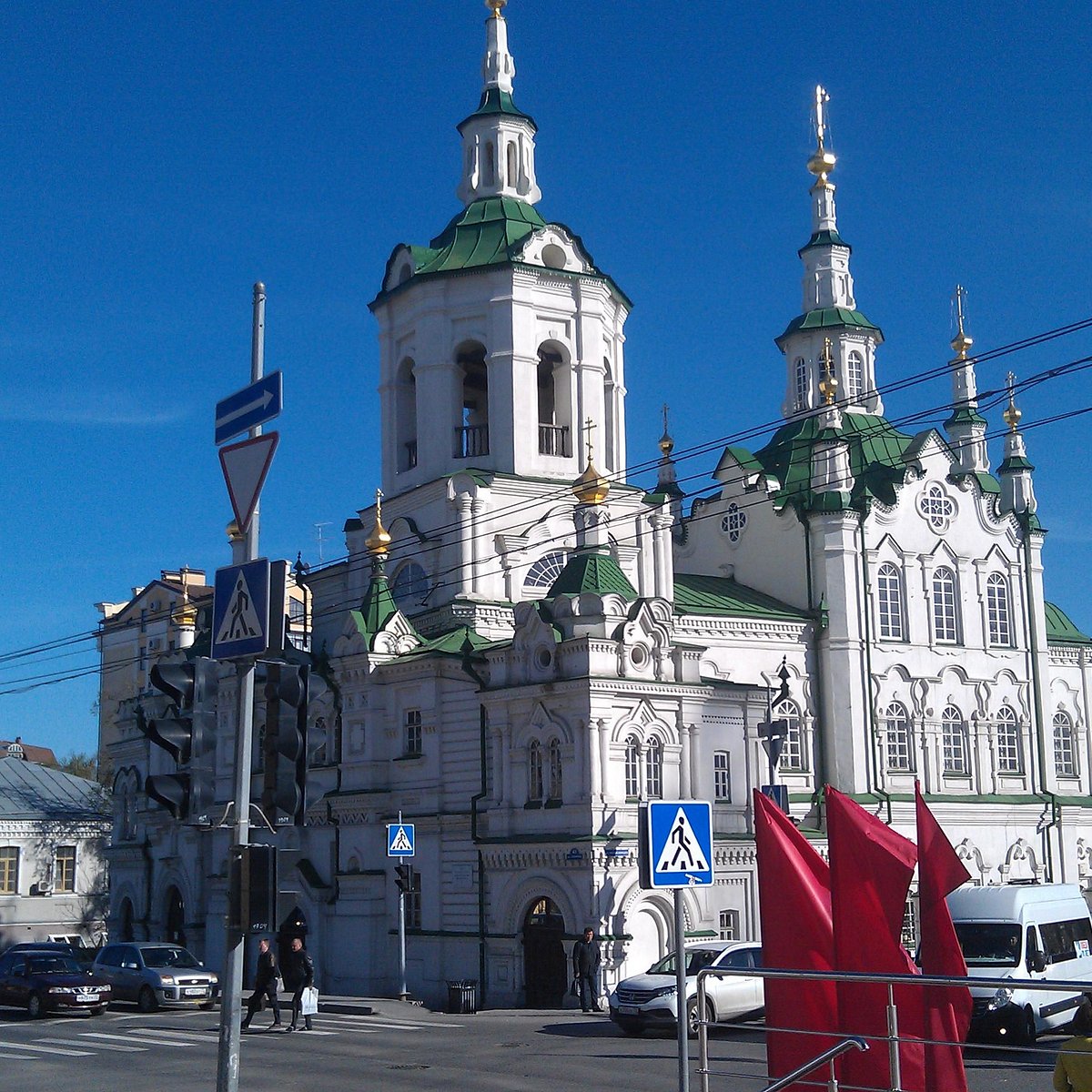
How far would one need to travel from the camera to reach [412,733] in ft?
116

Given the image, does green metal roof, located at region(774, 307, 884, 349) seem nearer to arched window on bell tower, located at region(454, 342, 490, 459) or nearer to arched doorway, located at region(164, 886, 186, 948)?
arched window on bell tower, located at region(454, 342, 490, 459)

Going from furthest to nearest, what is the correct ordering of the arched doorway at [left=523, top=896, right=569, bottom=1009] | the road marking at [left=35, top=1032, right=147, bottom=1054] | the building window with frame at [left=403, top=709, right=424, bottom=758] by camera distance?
the building window with frame at [left=403, top=709, right=424, bottom=758]
the arched doorway at [left=523, top=896, right=569, bottom=1009]
the road marking at [left=35, top=1032, right=147, bottom=1054]

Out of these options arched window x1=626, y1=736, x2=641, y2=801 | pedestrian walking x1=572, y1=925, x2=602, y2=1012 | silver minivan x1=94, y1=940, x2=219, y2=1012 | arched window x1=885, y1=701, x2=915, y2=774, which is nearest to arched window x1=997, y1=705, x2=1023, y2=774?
arched window x1=885, y1=701, x2=915, y2=774

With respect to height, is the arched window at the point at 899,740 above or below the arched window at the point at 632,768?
above

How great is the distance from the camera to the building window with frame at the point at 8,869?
51969 mm

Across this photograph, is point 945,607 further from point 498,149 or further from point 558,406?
point 498,149

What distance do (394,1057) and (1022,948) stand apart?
8925 millimetres

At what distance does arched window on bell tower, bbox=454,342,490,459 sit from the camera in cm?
3866

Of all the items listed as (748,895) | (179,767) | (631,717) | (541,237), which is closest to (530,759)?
(631,717)

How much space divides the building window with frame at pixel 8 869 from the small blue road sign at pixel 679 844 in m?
44.5

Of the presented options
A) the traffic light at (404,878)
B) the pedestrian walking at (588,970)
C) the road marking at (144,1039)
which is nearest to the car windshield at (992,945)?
the pedestrian walking at (588,970)

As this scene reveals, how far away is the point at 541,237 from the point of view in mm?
38812

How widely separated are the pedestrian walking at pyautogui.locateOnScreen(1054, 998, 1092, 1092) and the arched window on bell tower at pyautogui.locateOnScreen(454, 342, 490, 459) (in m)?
29.7

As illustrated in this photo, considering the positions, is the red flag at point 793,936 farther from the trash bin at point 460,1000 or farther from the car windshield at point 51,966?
the car windshield at point 51,966
